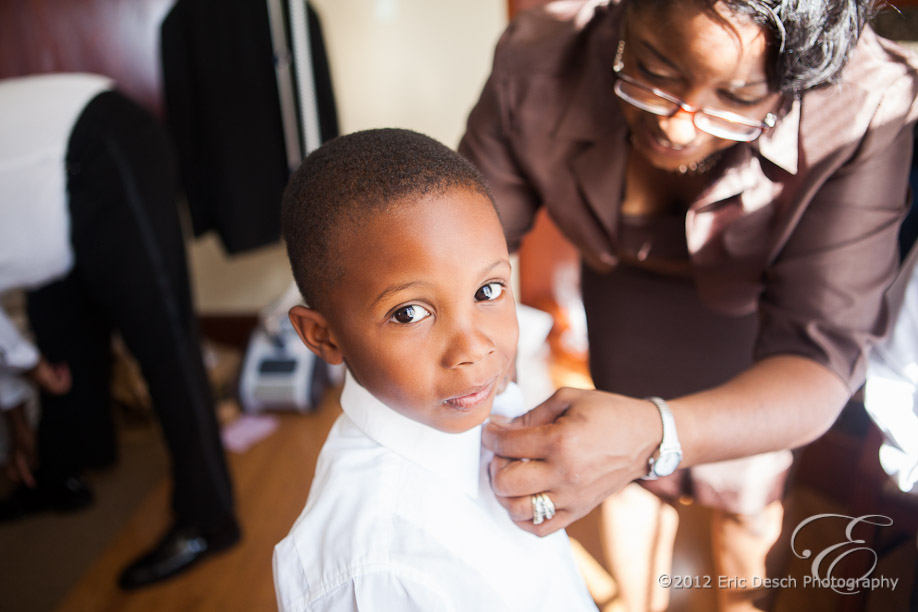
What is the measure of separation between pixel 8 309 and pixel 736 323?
5.66ft

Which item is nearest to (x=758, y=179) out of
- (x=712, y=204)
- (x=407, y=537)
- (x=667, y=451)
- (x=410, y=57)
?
(x=712, y=204)

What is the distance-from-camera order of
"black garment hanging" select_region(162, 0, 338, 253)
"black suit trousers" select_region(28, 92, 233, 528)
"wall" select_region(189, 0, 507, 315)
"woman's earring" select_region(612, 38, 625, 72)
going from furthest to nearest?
"wall" select_region(189, 0, 507, 315) → "black garment hanging" select_region(162, 0, 338, 253) → "black suit trousers" select_region(28, 92, 233, 528) → "woman's earring" select_region(612, 38, 625, 72)

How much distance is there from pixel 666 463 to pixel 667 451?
2cm

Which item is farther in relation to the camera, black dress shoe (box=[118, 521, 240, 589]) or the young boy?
black dress shoe (box=[118, 521, 240, 589])

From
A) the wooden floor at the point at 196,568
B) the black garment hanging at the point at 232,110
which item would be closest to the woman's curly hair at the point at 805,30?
the wooden floor at the point at 196,568

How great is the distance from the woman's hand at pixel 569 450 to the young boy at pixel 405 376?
0.08 feet

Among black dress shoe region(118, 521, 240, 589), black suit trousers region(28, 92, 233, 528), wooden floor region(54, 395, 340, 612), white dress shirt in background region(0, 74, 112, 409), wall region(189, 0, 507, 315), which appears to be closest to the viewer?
white dress shirt in background region(0, 74, 112, 409)

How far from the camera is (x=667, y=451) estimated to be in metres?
0.64

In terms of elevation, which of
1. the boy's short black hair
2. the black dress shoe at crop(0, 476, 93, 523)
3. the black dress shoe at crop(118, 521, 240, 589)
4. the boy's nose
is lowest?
the black dress shoe at crop(0, 476, 93, 523)

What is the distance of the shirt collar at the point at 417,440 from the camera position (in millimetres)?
601

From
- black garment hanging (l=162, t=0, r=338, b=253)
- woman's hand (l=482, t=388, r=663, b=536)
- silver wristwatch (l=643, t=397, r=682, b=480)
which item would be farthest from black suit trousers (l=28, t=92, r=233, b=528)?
silver wristwatch (l=643, t=397, r=682, b=480)

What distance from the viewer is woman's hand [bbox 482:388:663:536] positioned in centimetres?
58

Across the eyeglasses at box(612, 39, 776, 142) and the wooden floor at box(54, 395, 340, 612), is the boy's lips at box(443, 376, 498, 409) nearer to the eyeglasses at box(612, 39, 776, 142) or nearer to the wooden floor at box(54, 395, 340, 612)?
the eyeglasses at box(612, 39, 776, 142)

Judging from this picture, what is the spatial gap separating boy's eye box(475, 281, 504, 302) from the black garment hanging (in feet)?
5.47
